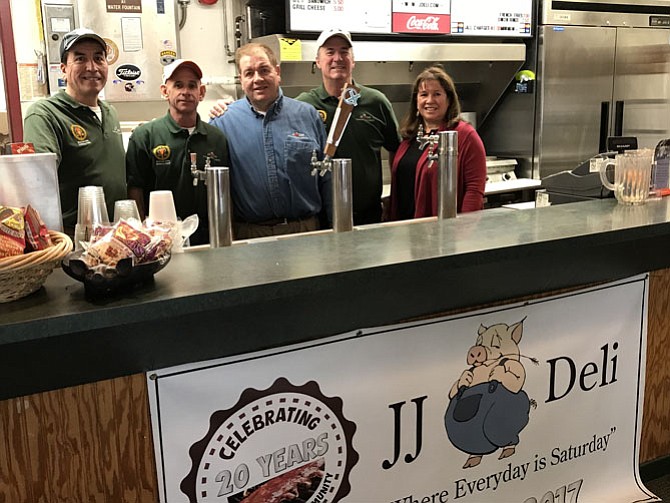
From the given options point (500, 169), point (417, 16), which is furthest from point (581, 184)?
point (500, 169)

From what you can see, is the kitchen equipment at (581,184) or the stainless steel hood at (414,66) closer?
the kitchen equipment at (581,184)

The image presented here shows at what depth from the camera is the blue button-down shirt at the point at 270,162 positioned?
2.98 meters

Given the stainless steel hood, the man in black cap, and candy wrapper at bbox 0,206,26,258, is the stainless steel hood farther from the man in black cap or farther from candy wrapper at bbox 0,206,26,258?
candy wrapper at bbox 0,206,26,258

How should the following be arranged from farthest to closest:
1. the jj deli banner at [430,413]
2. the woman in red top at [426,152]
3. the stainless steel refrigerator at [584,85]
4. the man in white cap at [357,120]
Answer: the stainless steel refrigerator at [584,85]
the man in white cap at [357,120]
the woman in red top at [426,152]
the jj deli banner at [430,413]

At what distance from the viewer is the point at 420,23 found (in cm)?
434

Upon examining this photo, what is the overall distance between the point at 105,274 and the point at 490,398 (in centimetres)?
108

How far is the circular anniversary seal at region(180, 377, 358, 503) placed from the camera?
1523 mm

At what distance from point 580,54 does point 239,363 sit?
4.22 meters

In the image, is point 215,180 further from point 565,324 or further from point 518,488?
point 518,488

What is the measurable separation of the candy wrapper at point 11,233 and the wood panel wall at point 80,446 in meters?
0.32

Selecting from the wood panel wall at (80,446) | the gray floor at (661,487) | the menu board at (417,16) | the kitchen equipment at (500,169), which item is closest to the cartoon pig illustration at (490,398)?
the gray floor at (661,487)

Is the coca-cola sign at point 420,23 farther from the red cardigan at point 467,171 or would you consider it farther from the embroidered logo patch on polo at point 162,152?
the embroidered logo patch on polo at point 162,152

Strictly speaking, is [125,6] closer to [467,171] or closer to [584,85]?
[467,171]

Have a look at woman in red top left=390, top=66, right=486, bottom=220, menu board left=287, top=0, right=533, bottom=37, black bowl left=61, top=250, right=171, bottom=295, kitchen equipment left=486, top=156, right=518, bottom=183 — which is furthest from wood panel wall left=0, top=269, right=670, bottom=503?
kitchen equipment left=486, top=156, right=518, bottom=183
